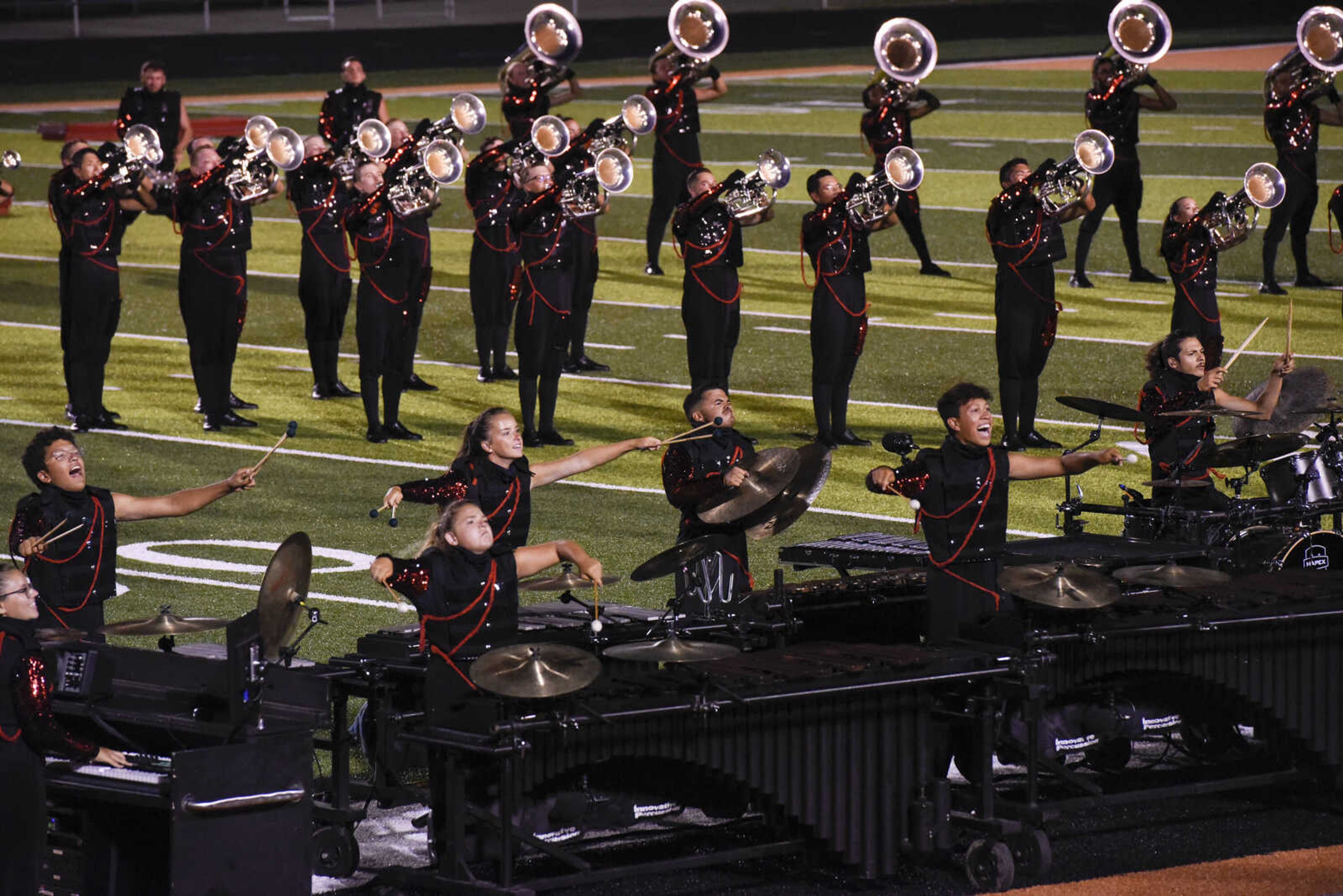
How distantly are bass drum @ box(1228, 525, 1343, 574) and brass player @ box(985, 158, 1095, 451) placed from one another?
336 centimetres

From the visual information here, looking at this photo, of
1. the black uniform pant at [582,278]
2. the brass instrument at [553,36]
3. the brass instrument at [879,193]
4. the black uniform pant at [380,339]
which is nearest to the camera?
the brass instrument at [879,193]

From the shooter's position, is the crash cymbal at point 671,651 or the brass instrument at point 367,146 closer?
the crash cymbal at point 671,651

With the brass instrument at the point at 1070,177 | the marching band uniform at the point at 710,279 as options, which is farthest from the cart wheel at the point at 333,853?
the brass instrument at the point at 1070,177

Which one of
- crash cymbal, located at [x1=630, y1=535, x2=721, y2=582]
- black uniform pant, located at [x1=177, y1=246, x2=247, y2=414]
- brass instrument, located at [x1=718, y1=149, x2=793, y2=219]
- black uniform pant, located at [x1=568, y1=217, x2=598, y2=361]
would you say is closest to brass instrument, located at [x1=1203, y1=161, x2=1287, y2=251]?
brass instrument, located at [x1=718, y1=149, x2=793, y2=219]

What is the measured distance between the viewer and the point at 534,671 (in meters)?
6.15

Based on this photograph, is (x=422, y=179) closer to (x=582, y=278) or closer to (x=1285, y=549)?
(x=582, y=278)

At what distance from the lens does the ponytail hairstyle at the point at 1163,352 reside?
963cm

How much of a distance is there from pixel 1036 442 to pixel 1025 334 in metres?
0.57

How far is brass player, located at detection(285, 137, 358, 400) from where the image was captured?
13.3 meters

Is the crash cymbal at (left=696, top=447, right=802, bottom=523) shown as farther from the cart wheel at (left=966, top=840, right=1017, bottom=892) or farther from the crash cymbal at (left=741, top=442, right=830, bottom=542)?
the cart wheel at (left=966, top=840, right=1017, bottom=892)

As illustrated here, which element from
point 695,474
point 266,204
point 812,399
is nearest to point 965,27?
point 266,204

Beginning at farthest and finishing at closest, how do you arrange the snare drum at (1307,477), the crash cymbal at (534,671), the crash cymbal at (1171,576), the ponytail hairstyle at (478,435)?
1. the snare drum at (1307,477)
2. the crash cymbal at (1171,576)
3. the ponytail hairstyle at (478,435)
4. the crash cymbal at (534,671)

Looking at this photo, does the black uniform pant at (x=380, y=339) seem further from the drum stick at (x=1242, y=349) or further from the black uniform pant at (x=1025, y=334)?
the drum stick at (x=1242, y=349)

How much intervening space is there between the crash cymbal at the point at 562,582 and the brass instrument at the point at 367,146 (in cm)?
553
